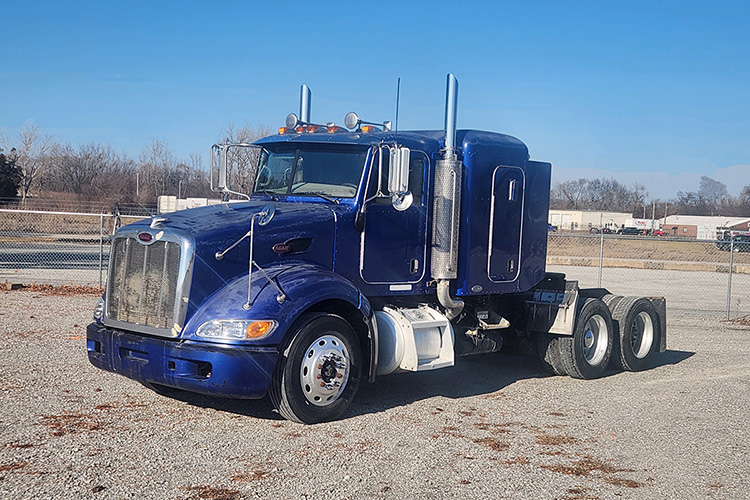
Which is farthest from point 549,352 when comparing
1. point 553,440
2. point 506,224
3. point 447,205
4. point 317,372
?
point 317,372

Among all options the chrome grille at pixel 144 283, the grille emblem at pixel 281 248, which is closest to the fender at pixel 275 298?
the grille emblem at pixel 281 248

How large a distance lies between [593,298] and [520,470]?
187 inches

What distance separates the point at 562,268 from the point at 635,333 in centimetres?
2155

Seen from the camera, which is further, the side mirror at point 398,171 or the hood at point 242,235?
the side mirror at point 398,171

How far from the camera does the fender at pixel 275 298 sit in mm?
6516

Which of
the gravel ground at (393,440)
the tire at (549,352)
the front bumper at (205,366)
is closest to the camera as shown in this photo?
the gravel ground at (393,440)

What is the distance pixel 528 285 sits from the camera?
9703mm

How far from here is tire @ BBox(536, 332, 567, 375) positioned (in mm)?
9773

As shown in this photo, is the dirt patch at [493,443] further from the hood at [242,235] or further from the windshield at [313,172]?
the windshield at [313,172]

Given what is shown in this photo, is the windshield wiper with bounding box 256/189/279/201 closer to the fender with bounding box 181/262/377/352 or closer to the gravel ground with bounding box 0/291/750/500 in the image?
the fender with bounding box 181/262/377/352

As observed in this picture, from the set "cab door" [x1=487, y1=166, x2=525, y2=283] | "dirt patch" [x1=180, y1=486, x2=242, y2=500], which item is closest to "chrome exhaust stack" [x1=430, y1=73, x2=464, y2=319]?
"cab door" [x1=487, y1=166, x2=525, y2=283]

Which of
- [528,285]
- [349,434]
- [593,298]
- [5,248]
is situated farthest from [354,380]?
[5,248]

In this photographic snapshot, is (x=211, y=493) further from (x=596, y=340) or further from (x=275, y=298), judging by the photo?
(x=596, y=340)

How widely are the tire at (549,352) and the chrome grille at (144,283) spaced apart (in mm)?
5136
